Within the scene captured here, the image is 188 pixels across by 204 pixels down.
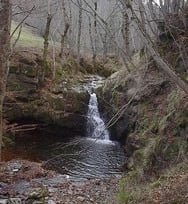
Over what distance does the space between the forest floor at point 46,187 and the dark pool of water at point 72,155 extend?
851mm

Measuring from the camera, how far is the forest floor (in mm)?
8852

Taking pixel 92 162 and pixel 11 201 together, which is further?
pixel 92 162

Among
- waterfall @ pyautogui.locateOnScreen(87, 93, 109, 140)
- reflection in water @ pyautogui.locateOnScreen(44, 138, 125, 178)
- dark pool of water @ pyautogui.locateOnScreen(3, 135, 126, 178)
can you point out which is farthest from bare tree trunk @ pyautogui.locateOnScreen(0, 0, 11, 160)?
waterfall @ pyautogui.locateOnScreen(87, 93, 109, 140)

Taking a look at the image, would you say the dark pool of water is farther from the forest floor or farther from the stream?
the forest floor

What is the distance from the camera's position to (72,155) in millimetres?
13656

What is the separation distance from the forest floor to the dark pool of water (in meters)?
0.85

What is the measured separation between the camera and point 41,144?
1557 cm

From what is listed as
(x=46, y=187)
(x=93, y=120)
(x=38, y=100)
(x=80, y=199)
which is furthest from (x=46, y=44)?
(x=80, y=199)

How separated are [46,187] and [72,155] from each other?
12.7 ft

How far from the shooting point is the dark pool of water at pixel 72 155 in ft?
40.5

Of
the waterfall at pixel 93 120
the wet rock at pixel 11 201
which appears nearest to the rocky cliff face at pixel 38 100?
the waterfall at pixel 93 120

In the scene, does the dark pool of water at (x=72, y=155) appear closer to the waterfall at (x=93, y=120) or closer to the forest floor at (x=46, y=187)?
the forest floor at (x=46, y=187)

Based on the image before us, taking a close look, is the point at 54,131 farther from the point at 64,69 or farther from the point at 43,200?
the point at 43,200

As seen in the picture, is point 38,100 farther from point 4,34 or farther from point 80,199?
point 4,34
